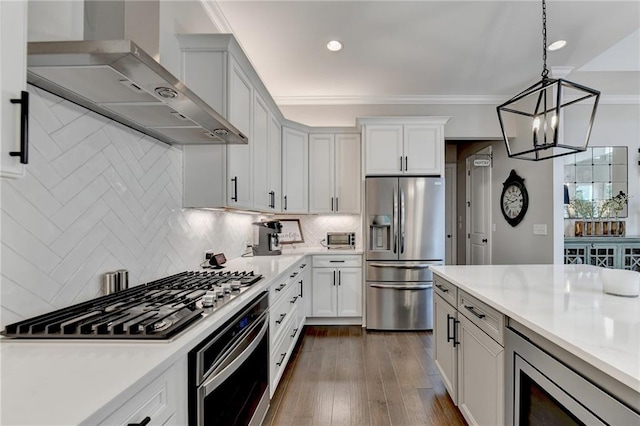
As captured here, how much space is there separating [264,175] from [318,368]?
1861 millimetres

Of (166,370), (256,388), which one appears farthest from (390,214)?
(166,370)

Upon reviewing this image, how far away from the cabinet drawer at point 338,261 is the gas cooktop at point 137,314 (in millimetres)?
2164

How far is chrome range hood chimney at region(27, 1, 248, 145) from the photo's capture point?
101cm

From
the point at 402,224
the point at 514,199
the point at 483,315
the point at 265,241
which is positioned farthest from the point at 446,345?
the point at 514,199

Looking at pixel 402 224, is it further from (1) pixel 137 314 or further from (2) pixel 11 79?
(2) pixel 11 79

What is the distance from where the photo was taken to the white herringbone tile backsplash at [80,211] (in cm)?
116

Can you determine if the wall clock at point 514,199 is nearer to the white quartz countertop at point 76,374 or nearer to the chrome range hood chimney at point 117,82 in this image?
the chrome range hood chimney at point 117,82

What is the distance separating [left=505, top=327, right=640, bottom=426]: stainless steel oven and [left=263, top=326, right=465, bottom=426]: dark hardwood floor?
883mm

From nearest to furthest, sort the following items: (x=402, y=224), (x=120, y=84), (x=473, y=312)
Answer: (x=120, y=84), (x=473, y=312), (x=402, y=224)

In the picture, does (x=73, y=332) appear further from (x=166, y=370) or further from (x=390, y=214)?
(x=390, y=214)

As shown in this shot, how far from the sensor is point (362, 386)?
2.50m

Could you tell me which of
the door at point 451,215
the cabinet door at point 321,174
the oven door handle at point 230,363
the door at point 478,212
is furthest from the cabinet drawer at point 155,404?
the door at point 451,215

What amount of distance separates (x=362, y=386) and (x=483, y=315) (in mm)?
1280

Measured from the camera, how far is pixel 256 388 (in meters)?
1.76
